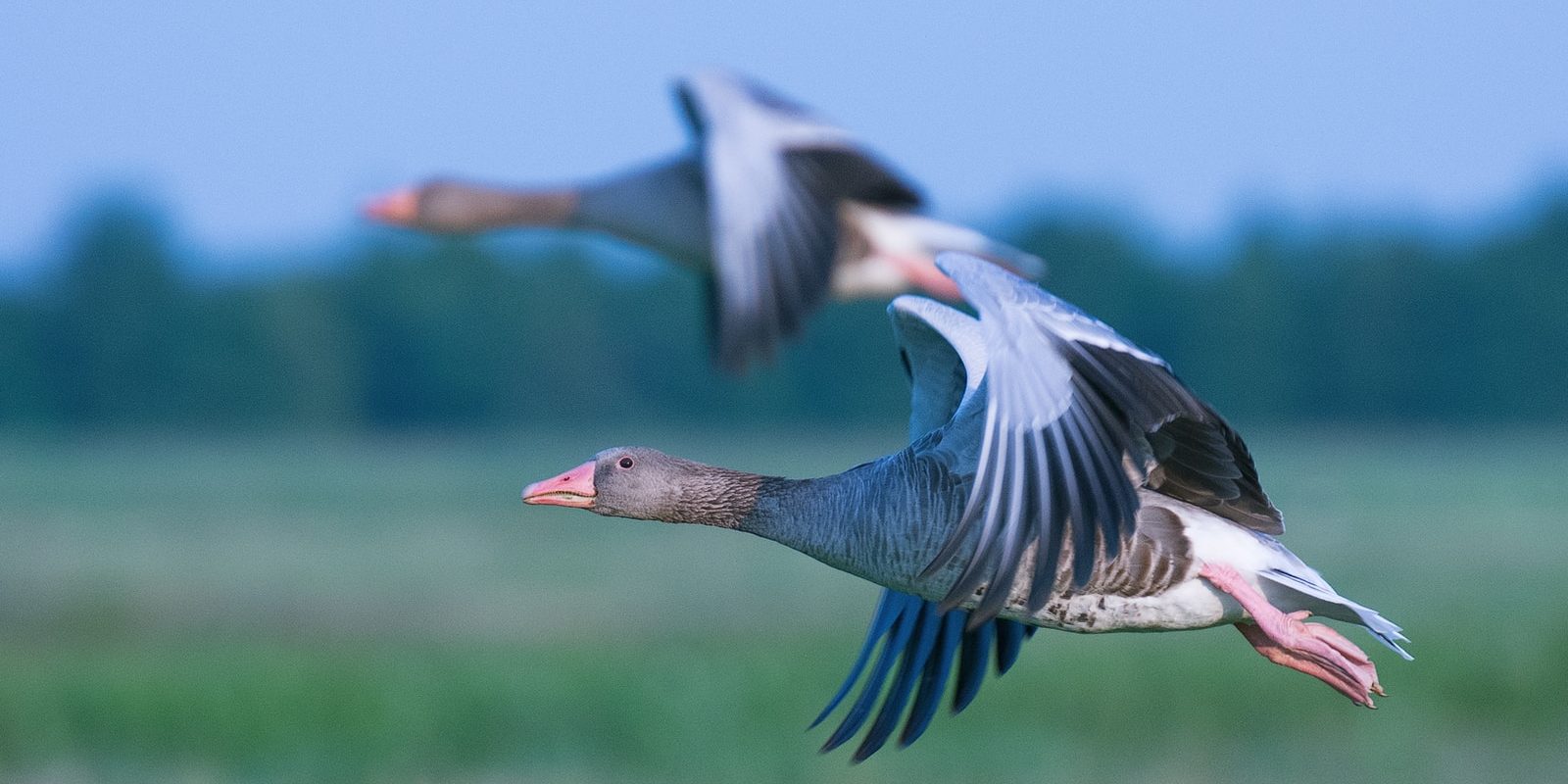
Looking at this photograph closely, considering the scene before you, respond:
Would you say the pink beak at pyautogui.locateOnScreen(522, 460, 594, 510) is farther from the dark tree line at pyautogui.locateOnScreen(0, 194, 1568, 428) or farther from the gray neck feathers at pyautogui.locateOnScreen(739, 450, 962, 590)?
the dark tree line at pyautogui.locateOnScreen(0, 194, 1568, 428)

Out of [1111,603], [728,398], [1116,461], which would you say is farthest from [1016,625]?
[728,398]

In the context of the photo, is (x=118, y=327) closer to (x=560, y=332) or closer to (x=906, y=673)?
(x=560, y=332)

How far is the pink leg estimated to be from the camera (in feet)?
21.5

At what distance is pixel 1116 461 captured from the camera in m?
5.99

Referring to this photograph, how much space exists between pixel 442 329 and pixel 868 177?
9416cm

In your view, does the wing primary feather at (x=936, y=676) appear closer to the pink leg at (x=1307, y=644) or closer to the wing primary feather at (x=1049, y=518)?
the pink leg at (x=1307, y=644)

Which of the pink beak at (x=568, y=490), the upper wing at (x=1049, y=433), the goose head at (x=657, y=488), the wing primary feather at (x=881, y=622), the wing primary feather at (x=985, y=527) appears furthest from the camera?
the wing primary feather at (x=881, y=622)

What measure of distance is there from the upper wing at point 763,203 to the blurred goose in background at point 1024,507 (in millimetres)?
4647

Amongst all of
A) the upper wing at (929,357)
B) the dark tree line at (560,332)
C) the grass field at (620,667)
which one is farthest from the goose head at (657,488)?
the dark tree line at (560,332)

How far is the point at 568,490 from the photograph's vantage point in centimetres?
691

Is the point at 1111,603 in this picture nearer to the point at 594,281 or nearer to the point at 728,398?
the point at 728,398

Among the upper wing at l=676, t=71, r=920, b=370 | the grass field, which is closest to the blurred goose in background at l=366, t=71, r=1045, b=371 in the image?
the upper wing at l=676, t=71, r=920, b=370

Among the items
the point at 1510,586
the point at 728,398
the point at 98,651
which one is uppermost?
the point at 728,398

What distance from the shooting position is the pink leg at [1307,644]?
6559mm
